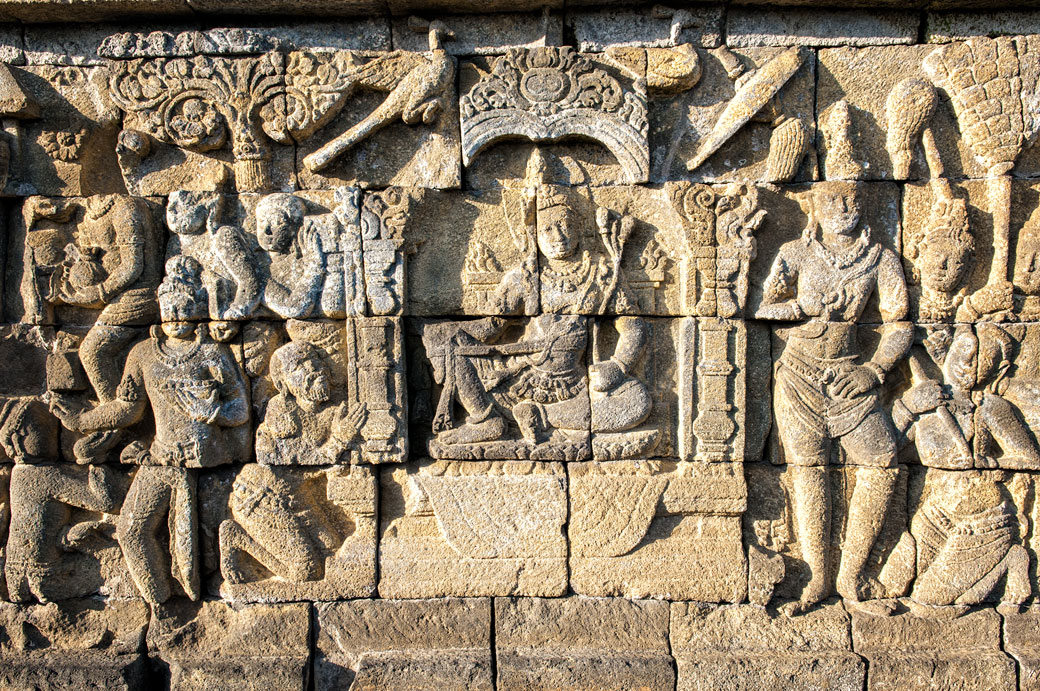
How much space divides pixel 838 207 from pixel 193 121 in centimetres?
368

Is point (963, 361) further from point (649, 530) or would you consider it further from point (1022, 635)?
point (649, 530)

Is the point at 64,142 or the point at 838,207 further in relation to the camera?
the point at 64,142

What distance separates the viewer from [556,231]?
3.76m

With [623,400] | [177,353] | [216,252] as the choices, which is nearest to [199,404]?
[177,353]

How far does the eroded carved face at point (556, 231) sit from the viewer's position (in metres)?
3.76

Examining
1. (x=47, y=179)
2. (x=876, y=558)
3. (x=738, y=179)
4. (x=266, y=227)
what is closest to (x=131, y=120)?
(x=47, y=179)

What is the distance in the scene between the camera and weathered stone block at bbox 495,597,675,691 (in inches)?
148

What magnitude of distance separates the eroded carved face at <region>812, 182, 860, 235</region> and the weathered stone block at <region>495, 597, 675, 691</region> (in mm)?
2374

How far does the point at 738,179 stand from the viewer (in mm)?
3902

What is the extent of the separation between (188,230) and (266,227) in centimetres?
46

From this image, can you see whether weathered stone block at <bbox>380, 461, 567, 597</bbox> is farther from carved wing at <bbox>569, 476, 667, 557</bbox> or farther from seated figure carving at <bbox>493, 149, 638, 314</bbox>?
seated figure carving at <bbox>493, 149, 638, 314</bbox>

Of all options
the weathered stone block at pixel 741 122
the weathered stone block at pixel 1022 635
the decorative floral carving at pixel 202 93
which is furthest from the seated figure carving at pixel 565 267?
the weathered stone block at pixel 1022 635

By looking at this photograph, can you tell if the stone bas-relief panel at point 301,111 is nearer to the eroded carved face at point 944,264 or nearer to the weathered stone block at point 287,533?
the weathered stone block at point 287,533

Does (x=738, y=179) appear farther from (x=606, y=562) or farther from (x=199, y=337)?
(x=199, y=337)
